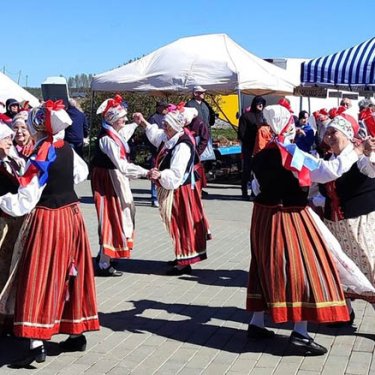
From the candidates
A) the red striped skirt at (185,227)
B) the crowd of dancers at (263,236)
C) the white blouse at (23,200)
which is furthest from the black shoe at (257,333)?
the red striped skirt at (185,227)

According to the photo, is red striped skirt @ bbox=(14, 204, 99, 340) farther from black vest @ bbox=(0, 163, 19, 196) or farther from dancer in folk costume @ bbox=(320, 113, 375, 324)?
dancer in folk costume @ bbox=(320, 113, 375, 324)

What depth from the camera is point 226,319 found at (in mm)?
5617

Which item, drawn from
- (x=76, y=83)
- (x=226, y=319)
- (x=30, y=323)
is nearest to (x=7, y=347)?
(x=30, y=323)

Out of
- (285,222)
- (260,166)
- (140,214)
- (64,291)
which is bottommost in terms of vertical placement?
(140,214)

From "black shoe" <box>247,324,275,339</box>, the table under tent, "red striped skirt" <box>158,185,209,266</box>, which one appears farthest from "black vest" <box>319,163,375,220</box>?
the table under tent

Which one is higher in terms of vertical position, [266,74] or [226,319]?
[266,74]

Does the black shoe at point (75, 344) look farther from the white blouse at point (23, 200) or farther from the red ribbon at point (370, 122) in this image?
the red ribbon at point (370, 122)

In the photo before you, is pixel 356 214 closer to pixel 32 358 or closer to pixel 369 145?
pixel 369 145

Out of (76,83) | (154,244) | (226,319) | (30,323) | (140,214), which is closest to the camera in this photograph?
(30,323)

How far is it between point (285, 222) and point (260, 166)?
391 mm

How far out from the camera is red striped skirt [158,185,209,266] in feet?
23.1

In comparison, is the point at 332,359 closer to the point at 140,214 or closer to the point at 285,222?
the point at 285,222

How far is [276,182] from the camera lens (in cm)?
462

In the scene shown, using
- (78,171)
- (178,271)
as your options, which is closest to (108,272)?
(178,271)
